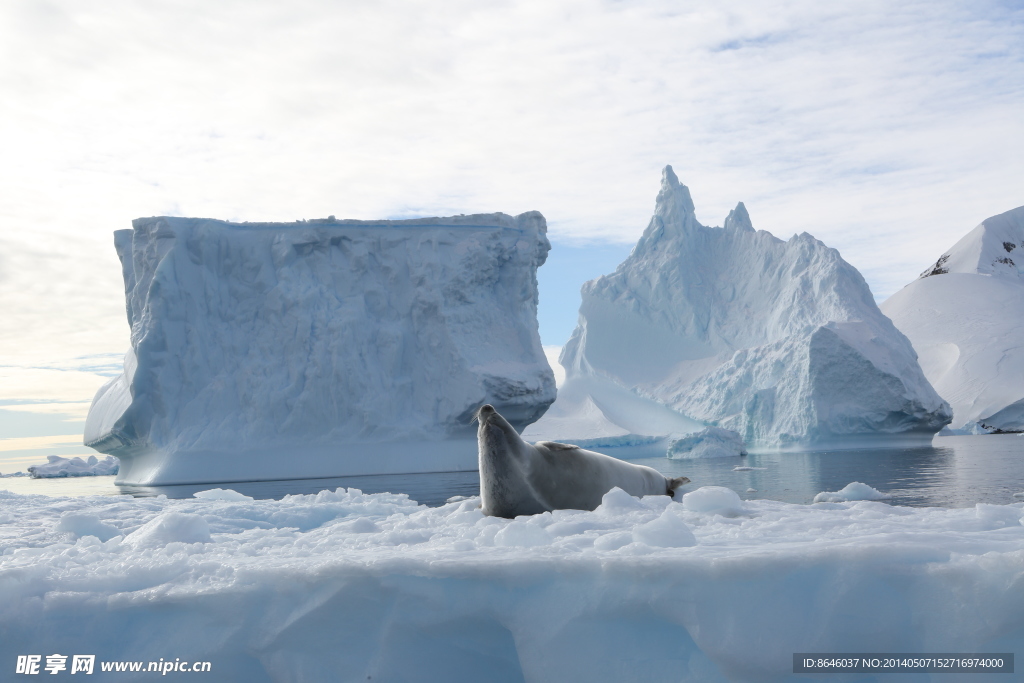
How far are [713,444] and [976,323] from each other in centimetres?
2995

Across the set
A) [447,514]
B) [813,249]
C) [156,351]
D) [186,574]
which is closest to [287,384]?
[156,351]

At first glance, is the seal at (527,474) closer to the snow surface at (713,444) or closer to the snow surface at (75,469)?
the snow surface at (713,444)

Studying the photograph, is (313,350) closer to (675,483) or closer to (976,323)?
(675,483)

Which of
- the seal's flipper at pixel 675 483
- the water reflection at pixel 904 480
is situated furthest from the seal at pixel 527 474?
the water reflection at pixel 904 480

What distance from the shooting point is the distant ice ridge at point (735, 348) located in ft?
65.5

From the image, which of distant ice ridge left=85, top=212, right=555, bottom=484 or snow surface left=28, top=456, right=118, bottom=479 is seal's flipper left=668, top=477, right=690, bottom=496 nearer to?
distant ice ridge left=85, top=212, right=555, bottom=484

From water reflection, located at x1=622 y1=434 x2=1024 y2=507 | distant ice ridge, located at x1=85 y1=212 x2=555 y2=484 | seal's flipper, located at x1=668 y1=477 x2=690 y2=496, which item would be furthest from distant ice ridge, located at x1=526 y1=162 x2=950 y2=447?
seal's flipper, located at x1=668 y1=477 x2=690 y2=496

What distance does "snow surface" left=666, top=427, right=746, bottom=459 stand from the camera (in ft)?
60.1

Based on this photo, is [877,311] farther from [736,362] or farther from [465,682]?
[465,682]

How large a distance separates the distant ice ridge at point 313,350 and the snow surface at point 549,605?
13.5m

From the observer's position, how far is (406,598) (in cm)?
225

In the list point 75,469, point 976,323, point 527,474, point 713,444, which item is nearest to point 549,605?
point 527,474

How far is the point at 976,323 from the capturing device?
40188 millimetres

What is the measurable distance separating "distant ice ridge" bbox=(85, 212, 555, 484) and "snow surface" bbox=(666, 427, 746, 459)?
4025 mm
